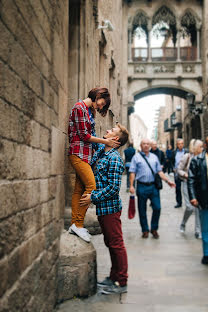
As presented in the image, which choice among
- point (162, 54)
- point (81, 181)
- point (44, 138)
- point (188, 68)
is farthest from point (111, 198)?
point (162, 54)

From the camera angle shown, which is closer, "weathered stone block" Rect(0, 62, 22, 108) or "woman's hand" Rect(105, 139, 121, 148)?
"weathered stone block" Rect(0, 62, 22, 108)

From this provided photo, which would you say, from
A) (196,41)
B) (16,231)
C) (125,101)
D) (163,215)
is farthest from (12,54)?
(196,41)

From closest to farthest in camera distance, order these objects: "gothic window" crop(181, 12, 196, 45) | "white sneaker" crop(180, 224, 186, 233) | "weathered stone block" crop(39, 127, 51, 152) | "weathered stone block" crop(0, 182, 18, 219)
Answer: "weathered stone block" crop(0, 182, 18, 219) → "weathered stone block" crop(39, 127, 51, 152) → "white sneaker" crop(180, 224, 186, 233) → "gothic window" crop(181, 12, 196, 45)

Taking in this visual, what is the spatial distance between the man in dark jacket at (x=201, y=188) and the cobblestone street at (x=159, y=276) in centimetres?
42

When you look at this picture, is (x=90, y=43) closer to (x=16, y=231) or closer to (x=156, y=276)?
(x=156, y=276)

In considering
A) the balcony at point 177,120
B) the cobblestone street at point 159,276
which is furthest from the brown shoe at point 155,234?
the balcony at point 177,120

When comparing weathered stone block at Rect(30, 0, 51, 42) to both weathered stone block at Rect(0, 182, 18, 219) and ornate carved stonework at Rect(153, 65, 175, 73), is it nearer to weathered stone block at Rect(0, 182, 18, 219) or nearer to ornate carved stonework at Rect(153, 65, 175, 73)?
weathered stone block at Rect(0, 182, 18, 219)

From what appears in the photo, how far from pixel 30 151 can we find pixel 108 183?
1.19 metres

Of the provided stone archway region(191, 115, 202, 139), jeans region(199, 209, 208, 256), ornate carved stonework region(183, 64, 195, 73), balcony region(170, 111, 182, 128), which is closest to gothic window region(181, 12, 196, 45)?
ornate carved stonework region(183, 64, 195, 73)

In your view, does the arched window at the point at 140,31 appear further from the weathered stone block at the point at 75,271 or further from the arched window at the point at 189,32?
the weathered stone block at the point at 75,271

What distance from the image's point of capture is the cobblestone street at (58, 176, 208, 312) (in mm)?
3635

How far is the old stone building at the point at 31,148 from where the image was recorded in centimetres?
216

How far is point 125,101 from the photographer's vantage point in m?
23.5

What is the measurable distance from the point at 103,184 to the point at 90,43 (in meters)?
3.49
